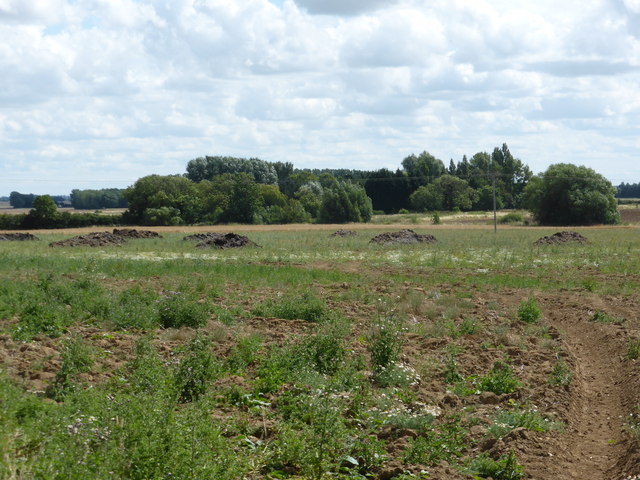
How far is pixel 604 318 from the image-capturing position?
1912 cm

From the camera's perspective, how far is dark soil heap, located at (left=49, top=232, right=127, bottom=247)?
46250 millimetres

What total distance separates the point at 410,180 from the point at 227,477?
404 feet

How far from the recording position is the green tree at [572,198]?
87625 millimetres

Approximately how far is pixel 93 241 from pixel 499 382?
3894cm

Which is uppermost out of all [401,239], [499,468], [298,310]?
[401,239]

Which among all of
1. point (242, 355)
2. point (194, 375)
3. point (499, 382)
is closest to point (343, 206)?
point (242, 355)

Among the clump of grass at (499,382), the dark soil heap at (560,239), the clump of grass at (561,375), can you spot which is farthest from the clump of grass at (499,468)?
the dark soil heap at (560,239)

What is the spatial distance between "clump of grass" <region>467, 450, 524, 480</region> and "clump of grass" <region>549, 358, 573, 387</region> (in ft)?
13.2

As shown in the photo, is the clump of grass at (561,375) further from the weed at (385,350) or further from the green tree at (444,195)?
the green tree at (444,195)

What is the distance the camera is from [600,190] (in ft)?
293

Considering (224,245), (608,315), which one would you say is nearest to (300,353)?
(608,315)

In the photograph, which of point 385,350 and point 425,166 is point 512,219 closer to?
point 425,166

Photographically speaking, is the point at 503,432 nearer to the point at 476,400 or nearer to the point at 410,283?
the point at 476,400

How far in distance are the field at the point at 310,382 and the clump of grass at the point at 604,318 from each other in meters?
0.07
